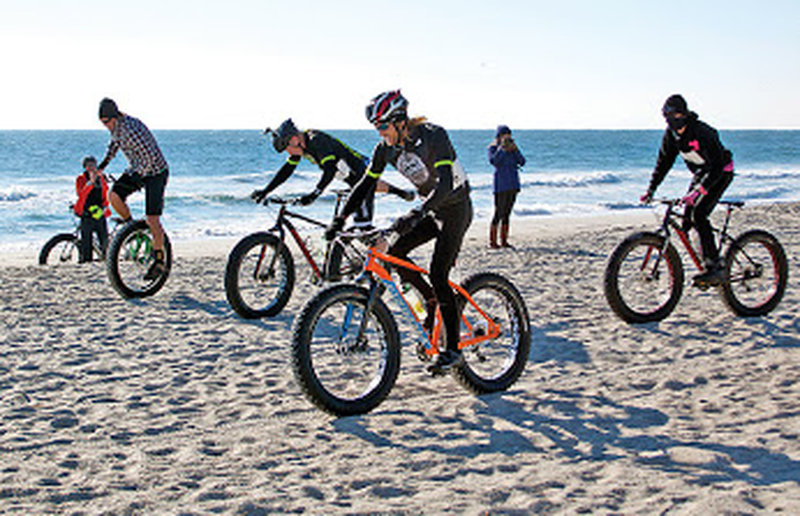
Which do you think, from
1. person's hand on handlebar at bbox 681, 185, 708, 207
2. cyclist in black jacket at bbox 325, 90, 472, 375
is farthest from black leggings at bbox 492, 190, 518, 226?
cyclist in black jacket at bbox 325, 90, 472, 375

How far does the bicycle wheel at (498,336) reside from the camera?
5496 mm

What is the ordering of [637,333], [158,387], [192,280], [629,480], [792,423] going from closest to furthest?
1. [629,480]
2. [792,423]
3. [158,387]
4. [637,333]
5. [192,280]

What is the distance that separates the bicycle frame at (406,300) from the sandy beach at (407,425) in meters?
0.40

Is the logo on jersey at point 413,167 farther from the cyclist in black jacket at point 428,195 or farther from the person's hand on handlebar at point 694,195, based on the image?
the person's hand on handlebar at point 694,195

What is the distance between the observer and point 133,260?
9.37 m

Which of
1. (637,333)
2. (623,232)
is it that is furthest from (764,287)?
(623,232)

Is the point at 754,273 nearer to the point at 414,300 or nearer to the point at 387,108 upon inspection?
the point at 414,300

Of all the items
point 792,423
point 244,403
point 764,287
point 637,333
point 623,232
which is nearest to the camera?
point 792,423

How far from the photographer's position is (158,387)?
19.1 ft

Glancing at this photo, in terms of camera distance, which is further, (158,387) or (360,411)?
(158,387)

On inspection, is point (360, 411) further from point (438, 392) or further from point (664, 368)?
point (664, 368)

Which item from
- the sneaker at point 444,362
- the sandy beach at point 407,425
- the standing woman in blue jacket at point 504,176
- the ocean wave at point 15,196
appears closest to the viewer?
the sandy beach at point 407,425

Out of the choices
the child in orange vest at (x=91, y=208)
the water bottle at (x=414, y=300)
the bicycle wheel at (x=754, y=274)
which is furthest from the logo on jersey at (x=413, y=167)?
the child in orange vest at (x=91, y=208)

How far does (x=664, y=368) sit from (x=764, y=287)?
2.49 meters
